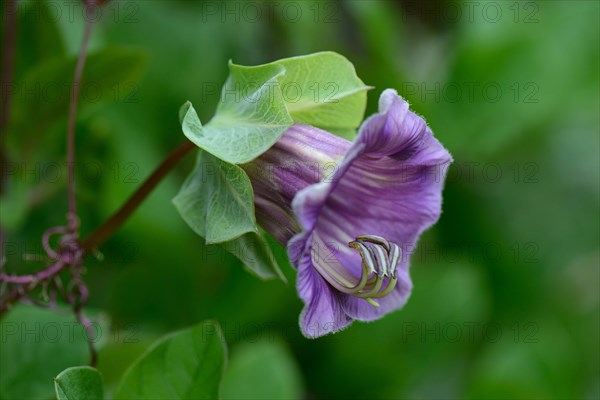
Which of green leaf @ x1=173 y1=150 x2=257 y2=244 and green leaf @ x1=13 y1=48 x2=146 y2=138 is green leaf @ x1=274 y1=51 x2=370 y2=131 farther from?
green leaf @ x1=13 y1=48 x2=146 y2=138

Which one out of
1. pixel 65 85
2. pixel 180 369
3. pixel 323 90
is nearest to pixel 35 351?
pixel 180 369

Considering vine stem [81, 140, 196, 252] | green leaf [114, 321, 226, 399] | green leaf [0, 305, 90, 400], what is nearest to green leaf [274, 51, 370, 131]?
vine stem [81, 140, 196, 252]

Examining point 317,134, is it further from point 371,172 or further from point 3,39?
point 3,39

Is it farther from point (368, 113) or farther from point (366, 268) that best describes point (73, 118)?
point (368, 113)

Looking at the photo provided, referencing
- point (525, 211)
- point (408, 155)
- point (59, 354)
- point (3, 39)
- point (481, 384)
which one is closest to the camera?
point (408, 155)

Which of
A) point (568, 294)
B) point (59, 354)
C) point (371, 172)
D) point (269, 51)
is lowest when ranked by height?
point (568, 294)

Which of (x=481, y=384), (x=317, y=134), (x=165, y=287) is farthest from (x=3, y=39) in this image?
(x=481, y=384)

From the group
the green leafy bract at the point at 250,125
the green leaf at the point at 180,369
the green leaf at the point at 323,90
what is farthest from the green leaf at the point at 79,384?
the green leaf at the point at 323,90
